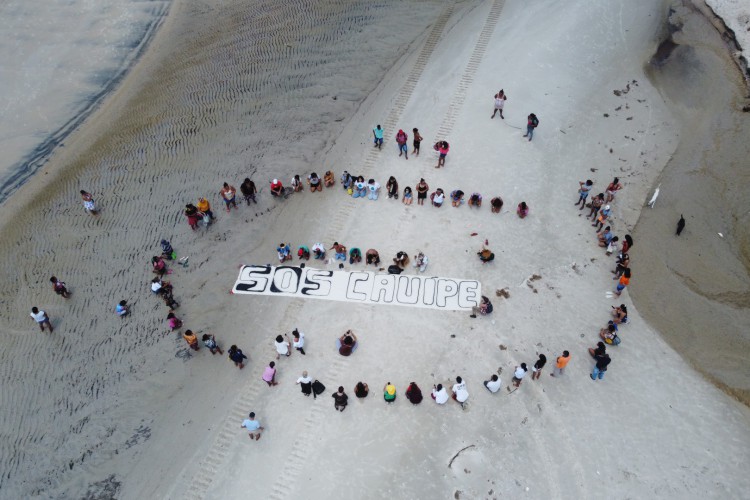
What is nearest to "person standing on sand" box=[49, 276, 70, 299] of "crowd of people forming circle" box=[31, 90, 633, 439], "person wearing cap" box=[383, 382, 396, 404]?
"crowd of people forming circle" box=[31, 90, 633, 439]

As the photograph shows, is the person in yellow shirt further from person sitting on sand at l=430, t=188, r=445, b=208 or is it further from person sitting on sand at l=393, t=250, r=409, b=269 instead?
person sitting on sand at l=430, t=188, r=445, b=208

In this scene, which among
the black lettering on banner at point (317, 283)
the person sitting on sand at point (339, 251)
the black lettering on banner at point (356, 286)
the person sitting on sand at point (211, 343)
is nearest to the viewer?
the person sitting on sand at point (211, 343)

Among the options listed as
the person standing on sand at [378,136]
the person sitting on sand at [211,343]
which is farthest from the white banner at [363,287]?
the person standing on sand at [378,136]

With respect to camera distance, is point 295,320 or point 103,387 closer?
point 103,387

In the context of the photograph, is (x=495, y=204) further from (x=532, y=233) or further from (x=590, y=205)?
(x=590, y=205)

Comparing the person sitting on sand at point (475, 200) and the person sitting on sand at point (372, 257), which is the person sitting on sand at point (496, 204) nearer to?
the person sitting on sand at point (475, 200)

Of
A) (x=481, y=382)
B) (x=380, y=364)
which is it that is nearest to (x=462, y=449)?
(x=481, y=382)
